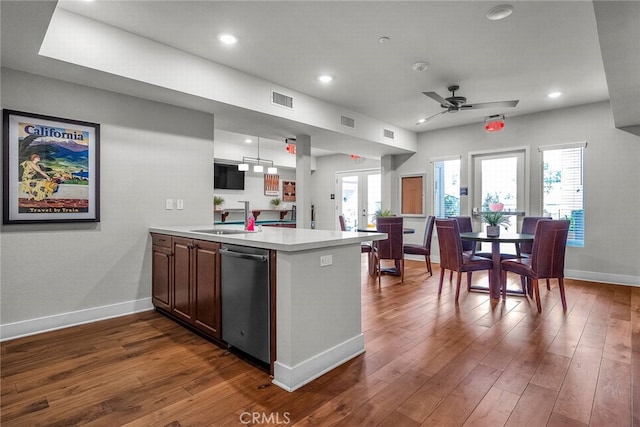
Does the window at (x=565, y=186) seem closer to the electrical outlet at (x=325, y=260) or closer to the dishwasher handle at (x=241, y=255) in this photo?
the electrical outlet at (x=325, y=260)

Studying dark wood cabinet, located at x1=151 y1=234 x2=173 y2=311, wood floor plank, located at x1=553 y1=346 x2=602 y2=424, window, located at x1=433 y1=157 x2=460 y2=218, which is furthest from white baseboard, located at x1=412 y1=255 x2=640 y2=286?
dark wood cabinet, located at x1=151 y1=234 x2=173 y2=311

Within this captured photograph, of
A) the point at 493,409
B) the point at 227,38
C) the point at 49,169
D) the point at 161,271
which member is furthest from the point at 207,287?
the point at 227,38

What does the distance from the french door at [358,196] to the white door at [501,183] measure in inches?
119

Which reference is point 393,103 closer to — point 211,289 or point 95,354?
point 211,289

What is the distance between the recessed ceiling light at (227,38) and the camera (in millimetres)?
3113

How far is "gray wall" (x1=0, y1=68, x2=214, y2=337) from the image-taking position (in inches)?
116

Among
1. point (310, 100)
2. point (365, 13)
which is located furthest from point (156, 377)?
point (310, 100)

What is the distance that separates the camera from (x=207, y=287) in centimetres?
277

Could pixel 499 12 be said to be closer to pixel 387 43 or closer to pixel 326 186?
pixel 387 43

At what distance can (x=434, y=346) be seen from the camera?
269 cm

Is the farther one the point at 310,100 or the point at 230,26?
the point at 310,100

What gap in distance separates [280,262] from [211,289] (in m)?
0.91

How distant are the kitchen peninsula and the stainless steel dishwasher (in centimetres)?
6

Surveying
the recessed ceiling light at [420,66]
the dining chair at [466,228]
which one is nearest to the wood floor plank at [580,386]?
the dining chair at [466,228]
